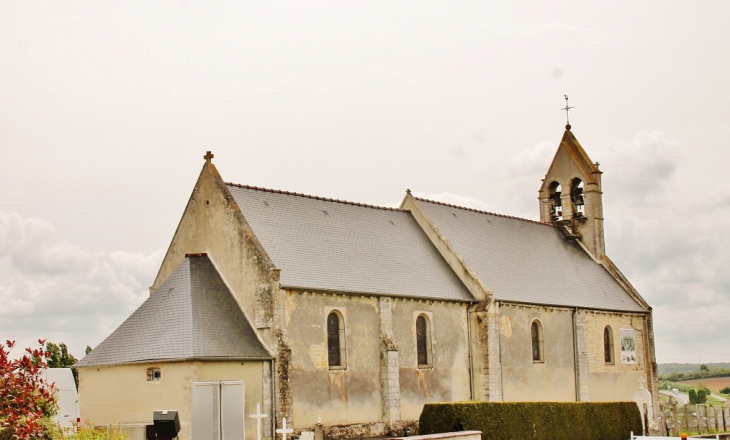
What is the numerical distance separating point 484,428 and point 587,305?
16469mm

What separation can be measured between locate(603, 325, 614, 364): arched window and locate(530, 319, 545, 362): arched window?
609 centimetres

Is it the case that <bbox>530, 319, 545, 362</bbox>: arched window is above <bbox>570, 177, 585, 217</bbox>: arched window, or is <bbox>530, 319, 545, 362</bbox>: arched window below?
below

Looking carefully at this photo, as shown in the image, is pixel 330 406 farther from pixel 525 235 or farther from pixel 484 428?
pixel 525 235

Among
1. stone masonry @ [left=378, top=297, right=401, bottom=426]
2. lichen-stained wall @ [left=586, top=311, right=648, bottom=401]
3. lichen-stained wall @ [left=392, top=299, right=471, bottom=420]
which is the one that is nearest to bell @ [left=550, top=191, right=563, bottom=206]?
lichen-stained wall @ [left=586, top=311, right=648, bottom=401]

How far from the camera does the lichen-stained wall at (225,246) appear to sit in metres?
30.5

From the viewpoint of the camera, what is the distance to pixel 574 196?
2044 inches

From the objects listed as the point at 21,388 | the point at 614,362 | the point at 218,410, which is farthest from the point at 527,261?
the point at 21,388

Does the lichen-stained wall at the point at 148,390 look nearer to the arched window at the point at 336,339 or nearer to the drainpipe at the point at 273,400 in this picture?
the drainpipe at the point at 273,400

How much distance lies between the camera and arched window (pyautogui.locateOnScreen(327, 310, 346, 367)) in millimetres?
32000

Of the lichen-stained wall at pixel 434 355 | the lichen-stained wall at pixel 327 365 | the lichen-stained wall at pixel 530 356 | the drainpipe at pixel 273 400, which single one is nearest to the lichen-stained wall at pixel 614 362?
the lichen-stained wall at pixel 530 356

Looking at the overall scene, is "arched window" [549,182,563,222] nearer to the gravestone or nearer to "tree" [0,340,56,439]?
the gravestone

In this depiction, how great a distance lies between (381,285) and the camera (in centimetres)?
3419

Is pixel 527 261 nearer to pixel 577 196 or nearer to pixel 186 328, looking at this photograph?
pixel 577 196

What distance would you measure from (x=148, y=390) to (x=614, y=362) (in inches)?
1032
